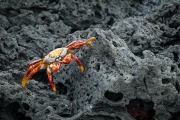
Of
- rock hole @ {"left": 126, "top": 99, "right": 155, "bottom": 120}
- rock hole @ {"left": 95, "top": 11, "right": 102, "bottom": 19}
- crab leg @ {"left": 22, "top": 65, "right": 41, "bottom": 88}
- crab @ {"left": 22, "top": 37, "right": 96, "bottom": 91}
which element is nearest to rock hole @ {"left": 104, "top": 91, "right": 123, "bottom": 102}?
rock hole @ {"left": 126, "top": 99, "right": 155, "bottom": 120}

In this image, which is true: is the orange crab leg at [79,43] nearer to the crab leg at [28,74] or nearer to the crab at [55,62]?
the crab at [55,62]

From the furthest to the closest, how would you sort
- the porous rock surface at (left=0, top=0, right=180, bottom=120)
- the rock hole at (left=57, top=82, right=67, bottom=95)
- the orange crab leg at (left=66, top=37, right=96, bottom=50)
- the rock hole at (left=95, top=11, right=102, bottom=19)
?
the rock hole at (left=95, top=11, right=102, bottom=19)
the rock hole at (left=57, top=82, right=67, bottom=95)
the orange crab leg at (left=66, top=37, right=96, bottom=50)
the porous rock surface at (left=0, top=0, right=180, bottom=120)

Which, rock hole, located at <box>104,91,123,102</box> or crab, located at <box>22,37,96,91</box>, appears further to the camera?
crab, located at <box>22,37,96,91</box>

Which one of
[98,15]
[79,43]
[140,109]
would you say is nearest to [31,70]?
[79,43]

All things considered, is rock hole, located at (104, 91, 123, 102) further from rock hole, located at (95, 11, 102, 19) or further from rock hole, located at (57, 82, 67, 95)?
rock hole, located at (95, 11, 102, 19)

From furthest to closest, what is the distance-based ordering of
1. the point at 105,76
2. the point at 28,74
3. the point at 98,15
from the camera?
the point at 98,15 < the point at 28,74 < the point at 105,76

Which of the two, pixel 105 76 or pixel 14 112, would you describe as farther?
pixel 14 112

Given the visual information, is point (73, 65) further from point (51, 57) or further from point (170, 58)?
point (170, 58)

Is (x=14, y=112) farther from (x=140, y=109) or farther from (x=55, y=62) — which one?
(x=140, y=109)
